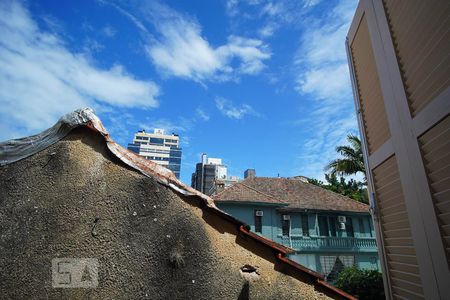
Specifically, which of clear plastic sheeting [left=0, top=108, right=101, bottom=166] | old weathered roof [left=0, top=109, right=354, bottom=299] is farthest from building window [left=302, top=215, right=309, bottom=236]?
clear plastic sheeting [left=0, top=108, right=101, bottom=166]

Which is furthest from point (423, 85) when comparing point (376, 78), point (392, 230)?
point (392, 230)

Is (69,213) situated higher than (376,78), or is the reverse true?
(376,78)

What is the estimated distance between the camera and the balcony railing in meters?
19.4

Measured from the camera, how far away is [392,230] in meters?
3.32

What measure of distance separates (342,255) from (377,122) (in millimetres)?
18810

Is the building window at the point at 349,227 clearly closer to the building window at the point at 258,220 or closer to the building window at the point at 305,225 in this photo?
the building window at the point at 305,225

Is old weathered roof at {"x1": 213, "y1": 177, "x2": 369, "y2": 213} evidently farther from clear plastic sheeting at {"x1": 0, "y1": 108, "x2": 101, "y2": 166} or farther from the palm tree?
clear plastic sheeting at {"x1": 0, "y1": 108, "x2": 101, "y2": 166}

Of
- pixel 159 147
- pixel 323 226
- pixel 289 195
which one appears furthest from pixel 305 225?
pixel 159 147

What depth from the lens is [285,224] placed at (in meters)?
20.0

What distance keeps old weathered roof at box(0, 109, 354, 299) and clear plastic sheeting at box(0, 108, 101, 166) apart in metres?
0.01

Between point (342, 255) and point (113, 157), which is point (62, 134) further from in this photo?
point (342, 255)

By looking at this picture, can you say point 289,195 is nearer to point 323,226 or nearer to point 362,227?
point 323,226

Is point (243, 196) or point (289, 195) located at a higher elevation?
point (289, 195)

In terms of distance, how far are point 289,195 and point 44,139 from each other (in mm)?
20289
